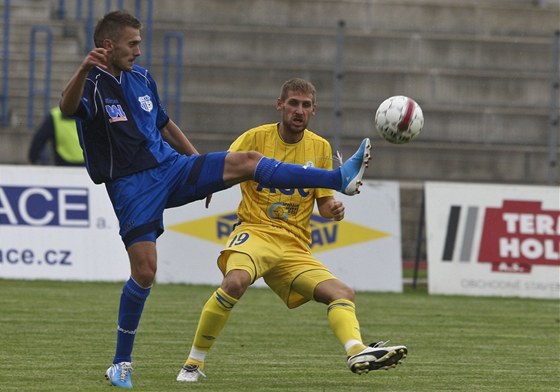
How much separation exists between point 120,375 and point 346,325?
4.31ft

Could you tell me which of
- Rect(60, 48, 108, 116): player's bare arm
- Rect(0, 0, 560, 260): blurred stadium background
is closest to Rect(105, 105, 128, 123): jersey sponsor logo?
Rect(60, 48, 108, 116): player's bare arm

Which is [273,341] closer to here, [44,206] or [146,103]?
[146,103]

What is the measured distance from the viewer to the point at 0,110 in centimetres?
1872

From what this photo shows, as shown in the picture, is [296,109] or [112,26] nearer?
[112,26]

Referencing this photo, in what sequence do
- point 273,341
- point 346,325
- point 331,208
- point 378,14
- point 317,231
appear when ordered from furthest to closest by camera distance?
1. point 378,14
2. point 317,231
3. point 273,341
4. point 331,208
5. point 346,325

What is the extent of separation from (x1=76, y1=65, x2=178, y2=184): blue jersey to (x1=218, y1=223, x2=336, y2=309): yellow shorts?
2.63 ft

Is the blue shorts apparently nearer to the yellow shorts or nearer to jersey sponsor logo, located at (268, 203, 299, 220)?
the yellow shorts

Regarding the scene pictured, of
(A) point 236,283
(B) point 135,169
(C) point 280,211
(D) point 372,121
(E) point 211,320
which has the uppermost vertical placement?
(B) point 135,169

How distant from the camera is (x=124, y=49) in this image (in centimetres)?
712

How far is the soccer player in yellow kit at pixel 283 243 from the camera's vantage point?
744cm

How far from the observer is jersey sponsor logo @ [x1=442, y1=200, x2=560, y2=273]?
14.1m

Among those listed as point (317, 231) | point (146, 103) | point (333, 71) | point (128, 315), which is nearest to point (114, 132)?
point (146, 103)

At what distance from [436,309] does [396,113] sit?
214 inches

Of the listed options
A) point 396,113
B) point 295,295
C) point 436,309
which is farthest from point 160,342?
point 436,309
